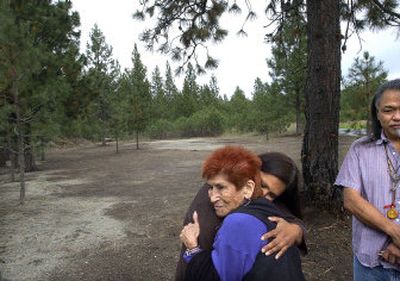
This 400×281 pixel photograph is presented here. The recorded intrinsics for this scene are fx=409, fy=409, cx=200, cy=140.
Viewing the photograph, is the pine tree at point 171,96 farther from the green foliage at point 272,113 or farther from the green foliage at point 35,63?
the green foliage at point 35,63

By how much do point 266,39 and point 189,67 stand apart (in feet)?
5.02

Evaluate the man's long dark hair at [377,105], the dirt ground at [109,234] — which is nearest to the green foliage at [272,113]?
the dirt ground at [109,234]

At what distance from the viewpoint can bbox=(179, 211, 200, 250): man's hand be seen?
1.65m

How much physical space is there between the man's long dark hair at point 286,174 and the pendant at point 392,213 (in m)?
0.47

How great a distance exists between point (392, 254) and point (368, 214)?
0.72 ft

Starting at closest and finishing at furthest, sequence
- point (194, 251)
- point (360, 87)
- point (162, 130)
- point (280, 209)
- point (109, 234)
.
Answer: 1. point (194, 251)
2. point (280, 209)
3. point (109, 234)
4. point (360, 87)
5. point (162, 130)

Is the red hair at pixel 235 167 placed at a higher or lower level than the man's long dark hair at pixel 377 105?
lower

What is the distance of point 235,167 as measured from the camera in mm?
1657

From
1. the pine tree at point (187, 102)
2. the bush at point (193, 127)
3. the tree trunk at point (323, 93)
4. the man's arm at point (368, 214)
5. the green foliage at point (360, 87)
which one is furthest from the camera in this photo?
the pine tree at point (187, 102)

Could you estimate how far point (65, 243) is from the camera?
19.5 feet

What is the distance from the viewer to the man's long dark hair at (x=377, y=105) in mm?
2180

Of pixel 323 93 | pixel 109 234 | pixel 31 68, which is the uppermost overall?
pixel 31 68

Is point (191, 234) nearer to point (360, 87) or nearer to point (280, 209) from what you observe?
point (280, 209)

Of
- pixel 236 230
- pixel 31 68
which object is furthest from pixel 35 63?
pixel 236 230
